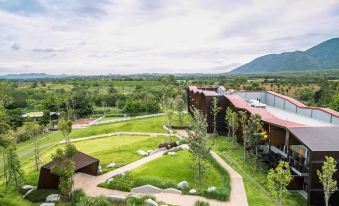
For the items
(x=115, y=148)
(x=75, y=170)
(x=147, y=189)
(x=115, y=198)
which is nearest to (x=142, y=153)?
(x=115, y=148)

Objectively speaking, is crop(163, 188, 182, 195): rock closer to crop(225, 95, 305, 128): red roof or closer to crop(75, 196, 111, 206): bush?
crop(75, 196, 111, 206): bush

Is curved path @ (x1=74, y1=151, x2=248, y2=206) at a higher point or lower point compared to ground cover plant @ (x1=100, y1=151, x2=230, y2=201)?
lower

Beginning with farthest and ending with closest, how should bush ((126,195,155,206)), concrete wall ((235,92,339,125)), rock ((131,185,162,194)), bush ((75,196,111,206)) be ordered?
concrete wall ((235,92,339,125)) < rock ((131,185,162,194)) < bush ((126,195,155,206)) < bush ((75,196,111,206))

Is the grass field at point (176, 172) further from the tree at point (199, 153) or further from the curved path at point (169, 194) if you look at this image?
the curved path at point (169, 194)

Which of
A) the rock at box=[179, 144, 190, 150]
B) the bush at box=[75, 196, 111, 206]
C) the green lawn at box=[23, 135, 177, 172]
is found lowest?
the green lawn at box=[23, 135, 177, 172]

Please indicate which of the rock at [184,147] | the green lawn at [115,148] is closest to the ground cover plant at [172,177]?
the green lawn at [115,148]

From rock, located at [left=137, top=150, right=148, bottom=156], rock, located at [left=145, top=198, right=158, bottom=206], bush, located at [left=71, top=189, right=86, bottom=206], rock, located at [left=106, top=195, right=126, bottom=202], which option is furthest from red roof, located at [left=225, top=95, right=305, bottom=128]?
bush, located at [left=71, top=189, right=86, bottom=206]
